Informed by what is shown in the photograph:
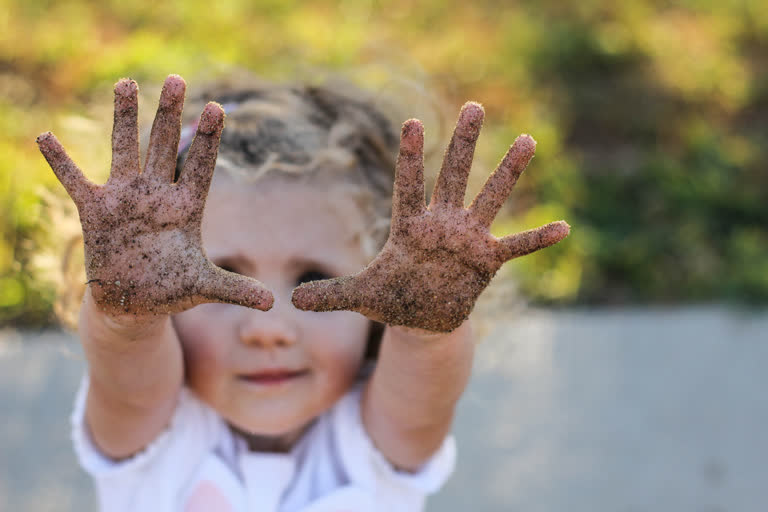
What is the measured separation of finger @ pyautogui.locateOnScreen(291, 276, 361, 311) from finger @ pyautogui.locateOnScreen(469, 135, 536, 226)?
163mm

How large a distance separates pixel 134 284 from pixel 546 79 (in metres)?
2.90

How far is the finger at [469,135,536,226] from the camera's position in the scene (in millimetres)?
902

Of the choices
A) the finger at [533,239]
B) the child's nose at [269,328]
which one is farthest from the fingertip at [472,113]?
the child's nose at [269,328]

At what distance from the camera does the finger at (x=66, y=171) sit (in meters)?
0.88

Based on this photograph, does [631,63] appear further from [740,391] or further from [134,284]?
[134,284]

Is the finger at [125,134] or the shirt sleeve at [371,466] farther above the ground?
the finger at [125,134]

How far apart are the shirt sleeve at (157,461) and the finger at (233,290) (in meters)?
0.52

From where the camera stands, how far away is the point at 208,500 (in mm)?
1287

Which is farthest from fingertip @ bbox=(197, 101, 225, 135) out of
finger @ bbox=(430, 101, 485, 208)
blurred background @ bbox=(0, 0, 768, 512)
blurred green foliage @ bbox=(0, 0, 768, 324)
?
blurred green foliage @ bbox=(0, 0, 768, 324)

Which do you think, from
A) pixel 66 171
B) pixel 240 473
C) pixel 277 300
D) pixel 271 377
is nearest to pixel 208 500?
pixel 240 473

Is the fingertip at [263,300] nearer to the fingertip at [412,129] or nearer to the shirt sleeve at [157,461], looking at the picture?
the fingertip at [412,129]

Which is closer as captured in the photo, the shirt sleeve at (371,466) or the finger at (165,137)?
the finger at (165,137)

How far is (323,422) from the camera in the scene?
4.57ft

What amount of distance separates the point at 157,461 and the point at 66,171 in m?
0.60
